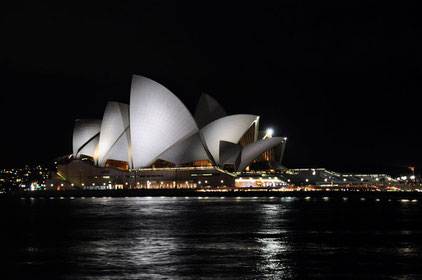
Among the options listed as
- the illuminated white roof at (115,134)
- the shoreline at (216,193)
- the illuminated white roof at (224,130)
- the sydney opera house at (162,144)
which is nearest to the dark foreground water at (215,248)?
the sydney opera house at (162,144)

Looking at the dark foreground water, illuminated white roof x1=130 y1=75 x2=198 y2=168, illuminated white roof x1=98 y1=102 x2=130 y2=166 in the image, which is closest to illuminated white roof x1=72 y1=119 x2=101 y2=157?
illuminated white roof x1=98 y1=102 x2=130 y2=166

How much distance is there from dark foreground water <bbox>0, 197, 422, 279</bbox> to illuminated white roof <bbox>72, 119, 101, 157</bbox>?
5207 cm

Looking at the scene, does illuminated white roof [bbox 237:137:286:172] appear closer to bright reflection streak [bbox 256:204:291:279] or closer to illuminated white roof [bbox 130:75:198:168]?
illuminated white roof [bbox 130:75:198:168]

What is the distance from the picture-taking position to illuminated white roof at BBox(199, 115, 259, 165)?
78.2 meters

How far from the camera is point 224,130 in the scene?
78812 millimetres

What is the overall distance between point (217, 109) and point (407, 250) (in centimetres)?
6310

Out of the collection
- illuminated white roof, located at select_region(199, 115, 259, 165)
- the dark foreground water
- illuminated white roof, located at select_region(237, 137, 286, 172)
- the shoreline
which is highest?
illuminated white roof, located at select_region(199, 115, 259, 165)

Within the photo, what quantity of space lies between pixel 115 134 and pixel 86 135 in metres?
8.77

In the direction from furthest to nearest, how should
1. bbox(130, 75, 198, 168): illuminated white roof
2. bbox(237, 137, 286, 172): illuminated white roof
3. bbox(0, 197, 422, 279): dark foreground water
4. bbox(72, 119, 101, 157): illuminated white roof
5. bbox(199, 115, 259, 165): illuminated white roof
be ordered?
bbox(72, 119, 101, 157): illuminated white roof < bbox(237, 137, 286, 172): illuminated white roof < bbox(199, 115, 259, 165): illuminated white roof < bbox(130, 75, 198, 168): illuminated white roof < bbox(0, 197, 422, 279): dark foreground water

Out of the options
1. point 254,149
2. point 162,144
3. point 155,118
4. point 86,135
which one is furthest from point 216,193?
point 86,135

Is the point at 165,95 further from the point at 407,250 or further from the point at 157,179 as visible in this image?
the point at 407,250

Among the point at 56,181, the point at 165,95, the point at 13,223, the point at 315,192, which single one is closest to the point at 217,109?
the point at 165,95

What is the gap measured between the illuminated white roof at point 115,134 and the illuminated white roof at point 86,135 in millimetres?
3053

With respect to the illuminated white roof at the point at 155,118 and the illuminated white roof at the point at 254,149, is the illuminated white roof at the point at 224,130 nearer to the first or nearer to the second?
the illuminated white roof at the point at 254,149
